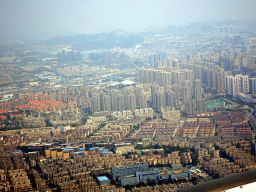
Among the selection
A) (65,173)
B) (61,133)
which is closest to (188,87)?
(61,133)

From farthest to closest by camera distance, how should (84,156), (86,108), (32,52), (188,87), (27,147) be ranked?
(32,52) < (188,87) < (86,108) < (27,147) < (84,156)

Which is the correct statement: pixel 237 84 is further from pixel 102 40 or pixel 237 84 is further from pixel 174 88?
pixel 102 40

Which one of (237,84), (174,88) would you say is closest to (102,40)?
(174,88)

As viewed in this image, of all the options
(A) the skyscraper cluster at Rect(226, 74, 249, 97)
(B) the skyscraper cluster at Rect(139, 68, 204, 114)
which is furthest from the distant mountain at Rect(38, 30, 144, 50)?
(A) the skyscraper cluster at Rect(226, 74, 249, 97)

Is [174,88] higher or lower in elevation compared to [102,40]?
lower

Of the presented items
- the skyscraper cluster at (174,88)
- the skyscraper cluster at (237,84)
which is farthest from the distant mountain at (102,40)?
the skyscraper cluster at (237,84)

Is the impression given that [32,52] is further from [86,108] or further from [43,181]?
[43,181]

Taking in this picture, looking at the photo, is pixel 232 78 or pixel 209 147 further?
pixel 232 78

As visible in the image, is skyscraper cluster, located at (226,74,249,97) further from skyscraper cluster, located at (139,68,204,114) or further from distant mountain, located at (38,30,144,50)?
distant mountain, located at (38,30,144,50)
